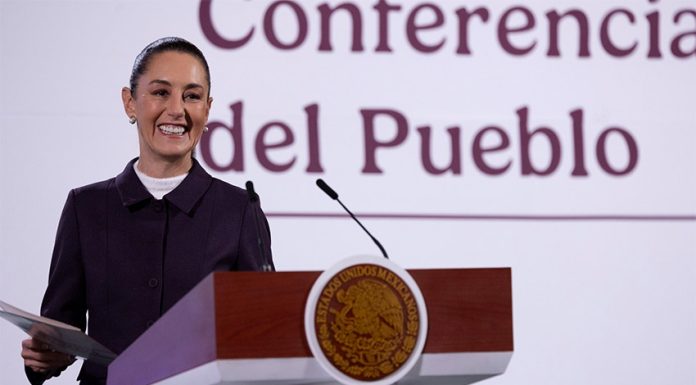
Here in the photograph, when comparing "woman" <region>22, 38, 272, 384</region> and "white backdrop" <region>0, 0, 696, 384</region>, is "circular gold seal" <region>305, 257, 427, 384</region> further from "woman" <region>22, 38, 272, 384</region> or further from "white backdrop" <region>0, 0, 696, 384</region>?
"white backdrop" <region>0, 0, 696, 384</region>

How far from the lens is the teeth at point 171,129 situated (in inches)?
84.7

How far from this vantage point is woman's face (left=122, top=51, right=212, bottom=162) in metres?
2.14

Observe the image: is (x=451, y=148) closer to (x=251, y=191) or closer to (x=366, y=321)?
(x=251, y=191)

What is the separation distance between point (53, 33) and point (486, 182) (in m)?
1.32

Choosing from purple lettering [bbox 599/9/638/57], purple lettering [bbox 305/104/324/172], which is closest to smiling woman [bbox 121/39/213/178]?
purple lettering [bbox 305/104/324/172]

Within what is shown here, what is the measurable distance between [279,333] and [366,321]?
0.36 ft

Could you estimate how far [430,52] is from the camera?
3.53 m

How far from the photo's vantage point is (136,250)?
2.08 m

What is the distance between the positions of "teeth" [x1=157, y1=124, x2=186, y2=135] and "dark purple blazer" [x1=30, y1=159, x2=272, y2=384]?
0.29ft

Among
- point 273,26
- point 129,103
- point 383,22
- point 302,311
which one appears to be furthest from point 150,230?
point 383,22

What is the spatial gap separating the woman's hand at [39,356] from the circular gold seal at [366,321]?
2.49 ft

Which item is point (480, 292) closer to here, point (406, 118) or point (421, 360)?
point (421, 360)

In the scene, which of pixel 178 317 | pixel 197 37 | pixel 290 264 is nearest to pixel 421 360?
pixel 178 317

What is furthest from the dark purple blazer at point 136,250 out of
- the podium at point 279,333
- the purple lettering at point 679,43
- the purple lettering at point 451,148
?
the purple lettering at point 679,43
